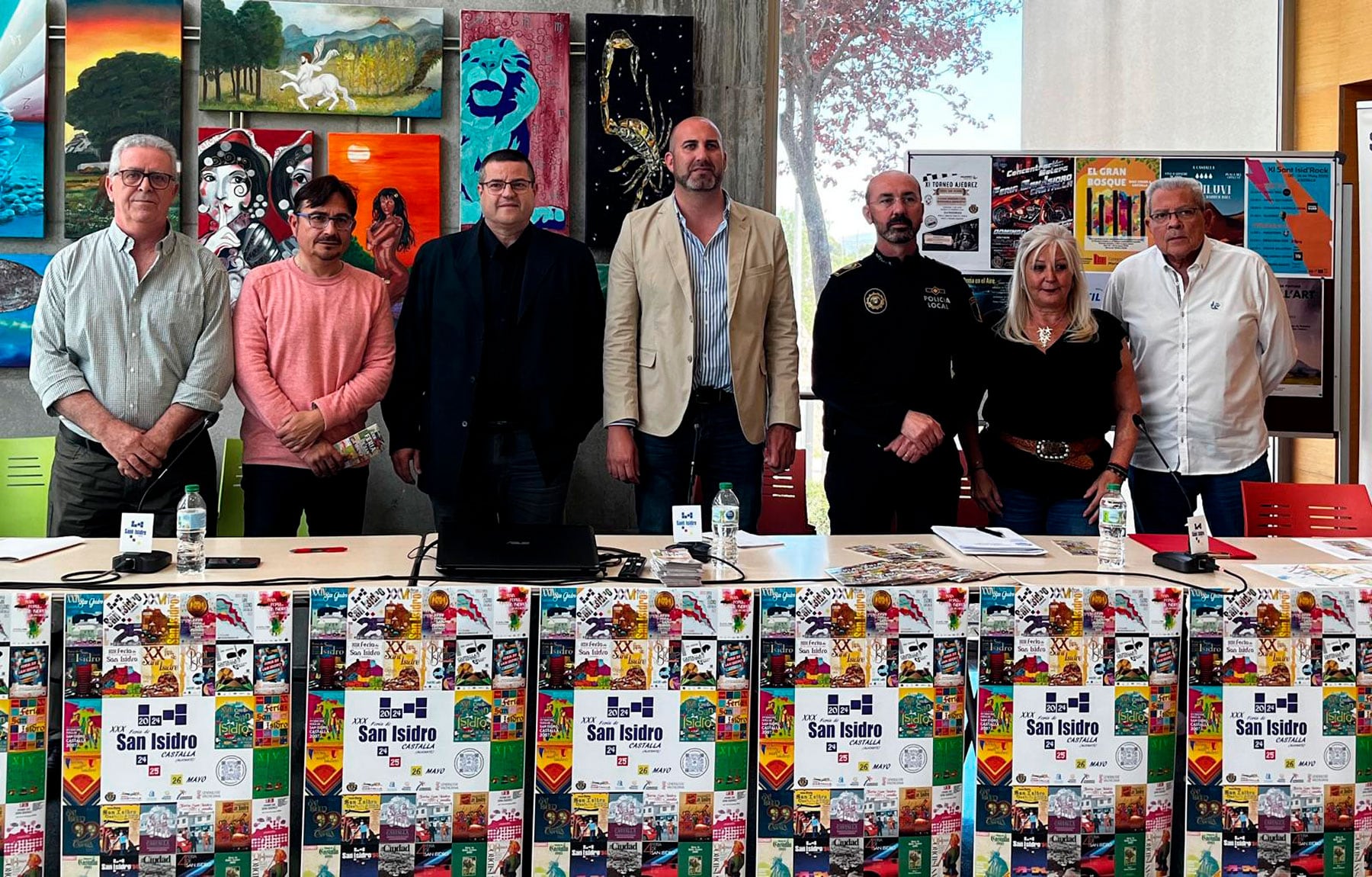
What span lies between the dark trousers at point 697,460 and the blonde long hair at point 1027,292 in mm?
915

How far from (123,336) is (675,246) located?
66.6 inches

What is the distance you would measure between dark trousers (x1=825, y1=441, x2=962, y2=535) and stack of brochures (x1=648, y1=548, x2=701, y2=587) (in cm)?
141

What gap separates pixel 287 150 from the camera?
443 centimetres

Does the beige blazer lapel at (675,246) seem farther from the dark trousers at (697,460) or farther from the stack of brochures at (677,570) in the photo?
the stack of brochures at (677,570)

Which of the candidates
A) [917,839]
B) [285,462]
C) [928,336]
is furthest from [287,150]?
[917,839]

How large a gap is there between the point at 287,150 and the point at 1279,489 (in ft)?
12.0

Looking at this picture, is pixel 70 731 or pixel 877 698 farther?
pixel 877 698

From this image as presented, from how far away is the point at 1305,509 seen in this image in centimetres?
361

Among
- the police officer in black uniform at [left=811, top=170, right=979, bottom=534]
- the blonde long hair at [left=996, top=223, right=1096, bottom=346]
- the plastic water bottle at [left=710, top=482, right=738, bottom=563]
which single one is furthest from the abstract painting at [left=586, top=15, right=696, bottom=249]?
the plastic water bottle at [left=710, top=482, right=738, bottom=563]

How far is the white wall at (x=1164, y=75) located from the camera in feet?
17.4

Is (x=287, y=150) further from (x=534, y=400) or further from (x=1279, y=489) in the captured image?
(x=1279, y=489)

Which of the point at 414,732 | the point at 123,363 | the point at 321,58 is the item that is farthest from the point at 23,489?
the point at 414,732

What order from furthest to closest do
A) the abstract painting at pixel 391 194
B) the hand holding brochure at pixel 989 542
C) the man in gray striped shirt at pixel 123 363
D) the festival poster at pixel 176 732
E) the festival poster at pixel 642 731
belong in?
the abstract painting at pixel 391 194, the man in gray striped shirt at pixel 123 363, the hand holding brochure at pixel 989 542, the festival poster at pixel 642 731, the festival poster at pixel 176 732

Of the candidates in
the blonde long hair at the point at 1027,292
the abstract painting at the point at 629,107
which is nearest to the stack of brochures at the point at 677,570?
the blonde long hair at the point at 1027,292
